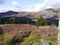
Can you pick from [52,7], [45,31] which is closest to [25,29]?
[45,31]

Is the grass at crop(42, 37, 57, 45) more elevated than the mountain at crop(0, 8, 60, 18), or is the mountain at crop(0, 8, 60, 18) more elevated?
the mountain at crop(0, 8, 60, 18)

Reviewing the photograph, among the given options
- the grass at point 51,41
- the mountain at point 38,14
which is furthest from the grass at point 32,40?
the mountain at point 38,14

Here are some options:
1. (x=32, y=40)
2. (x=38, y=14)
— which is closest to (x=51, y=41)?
(x=32, y=40)

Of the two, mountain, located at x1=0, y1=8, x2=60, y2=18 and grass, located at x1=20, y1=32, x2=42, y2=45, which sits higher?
mountain, located at x1=0, y1=8, x2=60, y2=18

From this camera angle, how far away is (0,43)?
224 inches

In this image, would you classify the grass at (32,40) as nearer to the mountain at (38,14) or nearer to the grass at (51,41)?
the grass at (51,41)

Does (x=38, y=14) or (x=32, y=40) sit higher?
(x=38, y=14)

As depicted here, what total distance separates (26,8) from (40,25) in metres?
0.62

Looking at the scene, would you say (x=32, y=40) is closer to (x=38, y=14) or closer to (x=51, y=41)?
(x=51, y=41)

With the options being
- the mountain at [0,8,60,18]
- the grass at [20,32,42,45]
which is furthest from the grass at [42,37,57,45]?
the mountain at [0,8,60,18]

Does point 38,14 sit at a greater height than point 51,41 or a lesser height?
greater

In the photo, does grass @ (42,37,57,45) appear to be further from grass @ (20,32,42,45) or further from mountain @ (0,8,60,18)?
mountain @ (0,8,60,18)

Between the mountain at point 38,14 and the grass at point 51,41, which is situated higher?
the mountain at point 38,14

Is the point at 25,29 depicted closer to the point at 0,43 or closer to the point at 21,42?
the point at 21,42
